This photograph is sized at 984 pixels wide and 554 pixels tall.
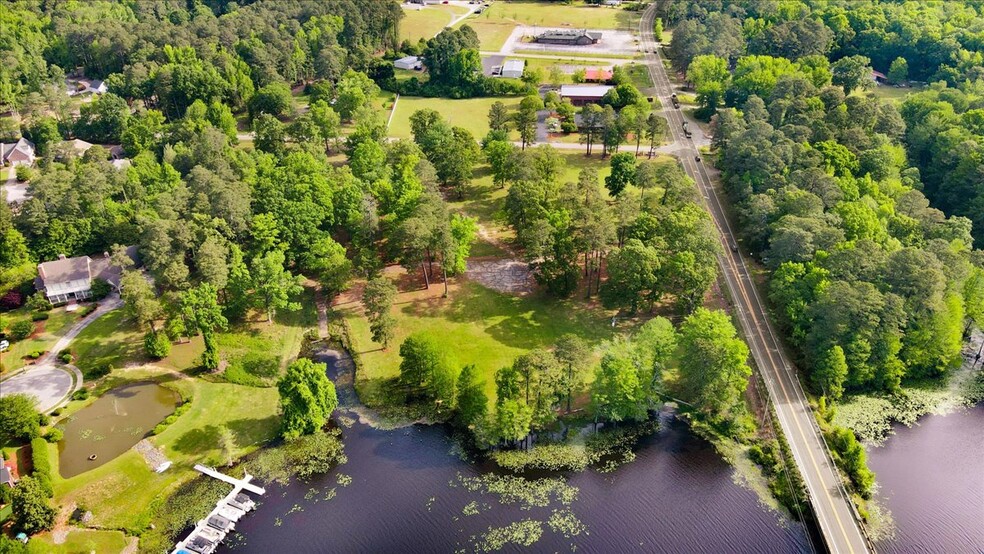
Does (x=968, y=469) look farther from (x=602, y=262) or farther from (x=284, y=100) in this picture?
(x=284, y=100)

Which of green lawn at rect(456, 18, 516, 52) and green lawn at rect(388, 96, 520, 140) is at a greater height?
green lawn at rect(456, 18, 516, 52)

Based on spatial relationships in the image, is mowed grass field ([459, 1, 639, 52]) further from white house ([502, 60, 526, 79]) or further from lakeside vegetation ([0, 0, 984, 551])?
lakeside vegetation ([0, 0, 984, 551])

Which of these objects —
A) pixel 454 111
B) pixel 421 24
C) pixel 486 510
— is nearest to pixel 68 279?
pixel 486 510

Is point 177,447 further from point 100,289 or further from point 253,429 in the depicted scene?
point 100,289

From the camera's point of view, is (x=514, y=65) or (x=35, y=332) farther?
(x=514, y=65)

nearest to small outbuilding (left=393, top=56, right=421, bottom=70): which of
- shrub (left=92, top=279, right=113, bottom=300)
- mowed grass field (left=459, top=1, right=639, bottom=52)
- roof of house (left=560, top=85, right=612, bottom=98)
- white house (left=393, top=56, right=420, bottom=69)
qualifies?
white house (left=393, top=56, right=420, bottom=69)

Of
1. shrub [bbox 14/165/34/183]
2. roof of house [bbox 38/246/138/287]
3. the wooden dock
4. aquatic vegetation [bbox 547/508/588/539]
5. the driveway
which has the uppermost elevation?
shrub [bbox 14/165/34/183]
